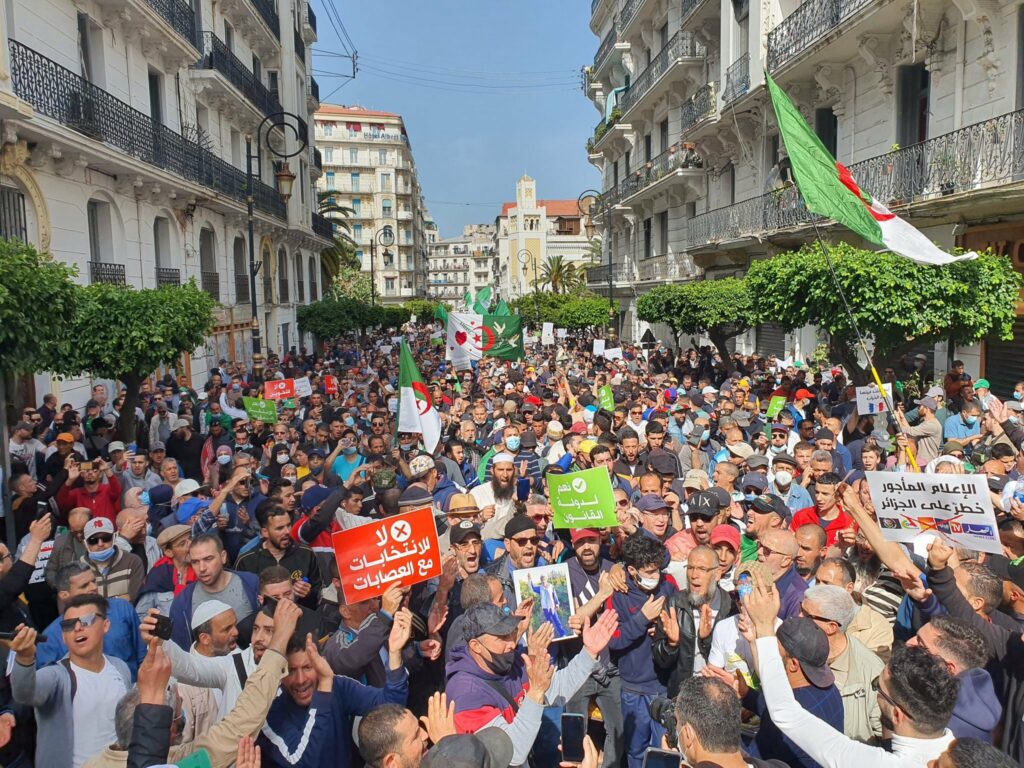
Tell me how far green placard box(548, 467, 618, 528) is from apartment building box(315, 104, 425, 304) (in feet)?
236

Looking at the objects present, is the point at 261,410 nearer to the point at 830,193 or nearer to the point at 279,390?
the point at 279,390

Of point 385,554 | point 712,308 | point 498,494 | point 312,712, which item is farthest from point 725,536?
point 712,308

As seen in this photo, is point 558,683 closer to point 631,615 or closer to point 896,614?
point 631,615

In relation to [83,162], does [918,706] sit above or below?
below

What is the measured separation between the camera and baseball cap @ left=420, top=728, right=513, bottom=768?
2.76 meters

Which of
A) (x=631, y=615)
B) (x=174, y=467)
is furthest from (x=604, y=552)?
(x=174, y=467)

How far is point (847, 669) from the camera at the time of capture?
12.4ft

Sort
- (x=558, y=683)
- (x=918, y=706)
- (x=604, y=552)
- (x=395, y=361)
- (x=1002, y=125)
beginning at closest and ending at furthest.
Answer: (x=918, y=706) < (x=558, y=683) < (x=604, y=552) < (x=1002, y=125) < (x=395, y=361)

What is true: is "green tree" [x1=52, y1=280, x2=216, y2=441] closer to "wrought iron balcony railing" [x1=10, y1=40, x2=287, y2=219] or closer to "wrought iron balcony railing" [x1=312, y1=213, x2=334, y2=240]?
"wrought iron balcony railing" [x1=10, y1=40, x2=287, y2=219]

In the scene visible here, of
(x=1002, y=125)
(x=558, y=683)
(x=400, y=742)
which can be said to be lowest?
(x=558, y=683)

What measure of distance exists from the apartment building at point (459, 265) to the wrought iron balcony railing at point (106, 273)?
133 m

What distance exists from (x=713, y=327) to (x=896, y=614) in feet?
48.4

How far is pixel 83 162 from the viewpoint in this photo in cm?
1449

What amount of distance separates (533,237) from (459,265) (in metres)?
56.3
